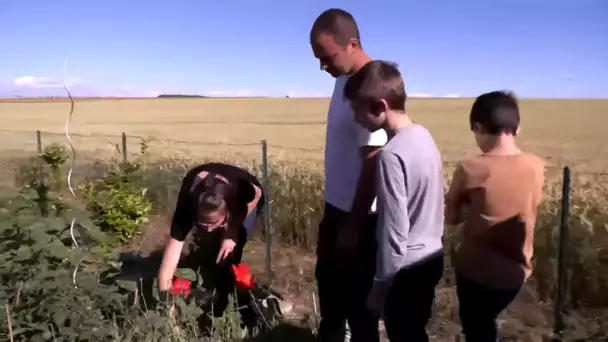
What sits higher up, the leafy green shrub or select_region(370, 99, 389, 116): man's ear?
select_region(370, 99, 389, 116): man's ear

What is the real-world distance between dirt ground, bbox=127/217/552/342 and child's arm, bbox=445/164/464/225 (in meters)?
0.54

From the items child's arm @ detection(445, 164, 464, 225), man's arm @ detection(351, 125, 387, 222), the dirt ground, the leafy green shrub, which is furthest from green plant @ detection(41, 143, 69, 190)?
child's arm @ detection(445, 164, 464, 225)

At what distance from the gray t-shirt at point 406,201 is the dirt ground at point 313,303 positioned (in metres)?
0.74

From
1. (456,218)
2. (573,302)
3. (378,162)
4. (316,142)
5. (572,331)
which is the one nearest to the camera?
(378,162)

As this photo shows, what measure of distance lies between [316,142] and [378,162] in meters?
13.7

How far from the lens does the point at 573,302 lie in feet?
15.6

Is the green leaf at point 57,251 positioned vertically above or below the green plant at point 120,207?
above

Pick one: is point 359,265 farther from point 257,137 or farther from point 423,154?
point 257,137

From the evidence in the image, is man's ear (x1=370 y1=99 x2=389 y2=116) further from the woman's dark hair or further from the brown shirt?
the woman's dark hair

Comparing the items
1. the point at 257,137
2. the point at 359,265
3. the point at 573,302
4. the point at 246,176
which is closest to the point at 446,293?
the point at 573,302

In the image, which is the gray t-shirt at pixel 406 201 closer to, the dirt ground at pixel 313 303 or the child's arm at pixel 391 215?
the child's arm at pixel 391 215

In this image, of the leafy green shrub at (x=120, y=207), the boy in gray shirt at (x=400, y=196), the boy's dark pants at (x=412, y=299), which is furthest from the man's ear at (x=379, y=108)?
the leafy green shrub at (x=120, y=207)

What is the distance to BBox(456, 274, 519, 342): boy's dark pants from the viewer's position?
2.84m

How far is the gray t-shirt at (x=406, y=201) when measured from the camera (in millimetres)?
2436
